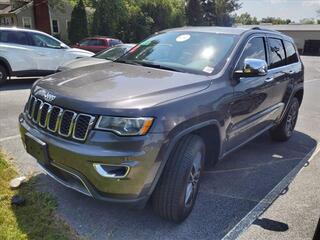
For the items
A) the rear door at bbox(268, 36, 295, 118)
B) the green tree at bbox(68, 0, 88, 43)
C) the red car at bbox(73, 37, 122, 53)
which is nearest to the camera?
the rear door at bbox(268, 36, 295, 118)

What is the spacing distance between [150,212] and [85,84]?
140 cm

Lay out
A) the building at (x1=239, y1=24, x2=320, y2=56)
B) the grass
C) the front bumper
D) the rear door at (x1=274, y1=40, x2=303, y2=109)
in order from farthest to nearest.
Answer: the building at (x1=239, y1=24, x2=320, y2=56) → the rear door at (x1=274, y1=40, x2=303, y2=109) → the grass → the front bumper

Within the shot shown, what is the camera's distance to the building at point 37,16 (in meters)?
30.9

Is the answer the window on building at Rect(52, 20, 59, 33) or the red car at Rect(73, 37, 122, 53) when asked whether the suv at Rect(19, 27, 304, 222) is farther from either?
the window on building at Rect(52, 20, 59, 33)

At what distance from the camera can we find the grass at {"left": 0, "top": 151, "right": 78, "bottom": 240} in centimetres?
308

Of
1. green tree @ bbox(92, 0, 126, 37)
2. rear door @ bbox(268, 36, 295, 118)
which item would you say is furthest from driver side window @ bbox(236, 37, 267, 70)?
green tree @ bbox(92, 0, 126, 37)

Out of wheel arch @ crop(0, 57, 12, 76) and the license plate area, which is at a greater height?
the license plate area

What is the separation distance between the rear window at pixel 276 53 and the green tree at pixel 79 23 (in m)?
26.8

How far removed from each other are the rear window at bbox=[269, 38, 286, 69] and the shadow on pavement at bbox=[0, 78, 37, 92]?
23.9 feet

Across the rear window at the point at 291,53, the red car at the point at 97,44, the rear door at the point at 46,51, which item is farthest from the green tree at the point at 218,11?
the rear window at the point at 291,53

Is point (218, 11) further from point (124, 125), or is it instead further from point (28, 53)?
point (124, 125)

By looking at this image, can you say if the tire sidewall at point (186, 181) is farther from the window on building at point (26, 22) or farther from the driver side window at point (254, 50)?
the window on building at point (26, 22)

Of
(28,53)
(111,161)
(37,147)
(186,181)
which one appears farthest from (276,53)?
(28,53)

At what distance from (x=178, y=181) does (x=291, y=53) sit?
3.85 meters
